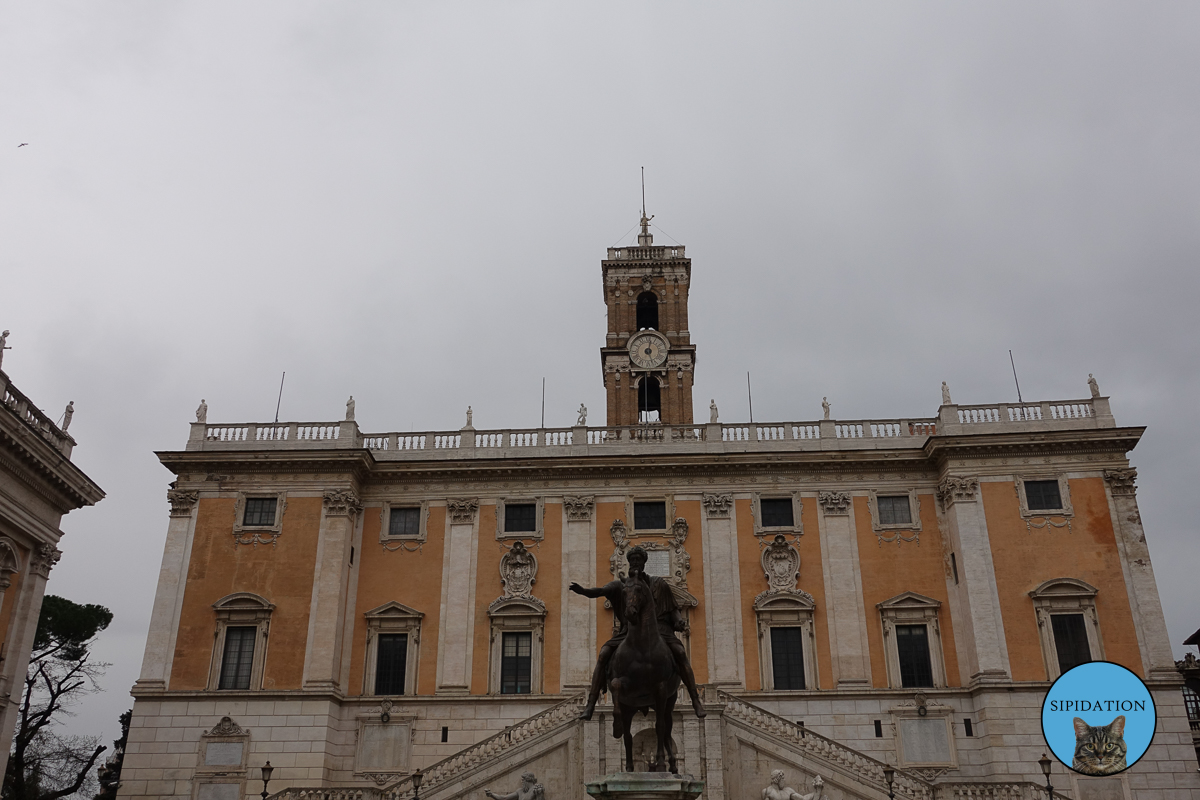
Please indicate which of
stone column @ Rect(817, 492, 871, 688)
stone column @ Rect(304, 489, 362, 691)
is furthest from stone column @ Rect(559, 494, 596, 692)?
stone column @ Rect(817, 492, 871, 688)

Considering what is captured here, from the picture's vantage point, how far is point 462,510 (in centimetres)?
3544

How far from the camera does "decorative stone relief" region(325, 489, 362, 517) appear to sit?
34594mm

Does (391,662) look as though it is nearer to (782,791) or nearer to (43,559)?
(43,559)

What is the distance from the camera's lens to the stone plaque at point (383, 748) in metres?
31.6

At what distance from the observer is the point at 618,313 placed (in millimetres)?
49062

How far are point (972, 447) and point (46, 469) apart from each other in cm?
2924

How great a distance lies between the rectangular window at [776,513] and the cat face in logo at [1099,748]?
36.5 ft

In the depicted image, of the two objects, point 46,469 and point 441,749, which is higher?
point 46,469

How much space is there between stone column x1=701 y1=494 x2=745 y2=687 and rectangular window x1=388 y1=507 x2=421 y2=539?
10.7m

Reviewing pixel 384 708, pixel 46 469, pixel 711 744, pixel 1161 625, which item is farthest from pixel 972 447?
pixel 46 469

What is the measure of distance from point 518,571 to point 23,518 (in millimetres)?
15920

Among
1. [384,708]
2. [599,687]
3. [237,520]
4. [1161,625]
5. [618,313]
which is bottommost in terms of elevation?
[599,687]

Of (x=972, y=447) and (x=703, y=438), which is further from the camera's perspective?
(x=703, y=438)

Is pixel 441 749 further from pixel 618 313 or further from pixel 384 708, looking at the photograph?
pixel 618 313
